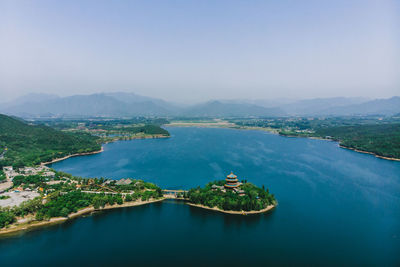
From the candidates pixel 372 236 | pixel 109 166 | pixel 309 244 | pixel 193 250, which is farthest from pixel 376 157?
pixel 109 166

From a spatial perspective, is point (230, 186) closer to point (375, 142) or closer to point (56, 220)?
point (56, 220)

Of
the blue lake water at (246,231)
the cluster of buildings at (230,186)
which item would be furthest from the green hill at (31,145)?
the cluster of buildings at (230,186)

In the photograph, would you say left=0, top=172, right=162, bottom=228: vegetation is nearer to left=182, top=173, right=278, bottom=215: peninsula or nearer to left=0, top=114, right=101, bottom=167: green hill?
left=182, top=173, right=278, bottom=215: peninsula

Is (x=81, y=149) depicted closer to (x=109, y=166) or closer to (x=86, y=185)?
(x=109, y=166)

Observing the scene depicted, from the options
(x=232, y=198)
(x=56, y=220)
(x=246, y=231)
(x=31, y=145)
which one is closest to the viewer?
(x=246, y=231)

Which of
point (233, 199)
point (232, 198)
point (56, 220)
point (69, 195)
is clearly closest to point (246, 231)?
point (233, 199)
